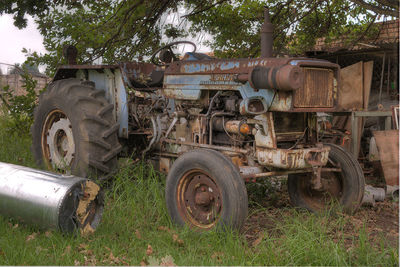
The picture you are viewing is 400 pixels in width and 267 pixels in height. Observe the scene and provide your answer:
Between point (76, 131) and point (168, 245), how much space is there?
5.94 ft

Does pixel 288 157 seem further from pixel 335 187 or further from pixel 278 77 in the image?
pixel 335 187

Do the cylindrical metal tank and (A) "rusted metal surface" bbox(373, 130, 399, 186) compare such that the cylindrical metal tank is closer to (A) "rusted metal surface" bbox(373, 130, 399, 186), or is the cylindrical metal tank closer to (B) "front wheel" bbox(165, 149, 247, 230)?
(B) "front wheel" bbox(165, 149, 247, 230)

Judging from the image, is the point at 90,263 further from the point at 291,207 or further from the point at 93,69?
the point at 93,69

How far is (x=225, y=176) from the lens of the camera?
3.35m

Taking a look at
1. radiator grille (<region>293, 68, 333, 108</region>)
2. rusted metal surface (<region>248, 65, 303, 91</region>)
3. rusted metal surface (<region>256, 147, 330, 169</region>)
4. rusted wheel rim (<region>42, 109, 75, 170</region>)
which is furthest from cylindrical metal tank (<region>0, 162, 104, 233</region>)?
radiator grille (<region>293, 68, 333, 108</region>)

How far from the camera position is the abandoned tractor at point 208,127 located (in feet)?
11.6

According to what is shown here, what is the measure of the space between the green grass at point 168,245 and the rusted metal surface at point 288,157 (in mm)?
491

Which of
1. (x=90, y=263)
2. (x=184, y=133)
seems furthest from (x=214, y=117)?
(x=90, y=263)

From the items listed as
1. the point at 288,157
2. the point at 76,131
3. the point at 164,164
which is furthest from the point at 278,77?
the point at 76,131

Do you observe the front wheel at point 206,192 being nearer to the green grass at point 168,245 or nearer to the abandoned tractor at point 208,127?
the abandoned tractor at point 208,127

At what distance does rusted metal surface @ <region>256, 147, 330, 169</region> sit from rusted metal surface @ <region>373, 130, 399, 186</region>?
2.06m

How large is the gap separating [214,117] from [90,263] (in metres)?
1.76

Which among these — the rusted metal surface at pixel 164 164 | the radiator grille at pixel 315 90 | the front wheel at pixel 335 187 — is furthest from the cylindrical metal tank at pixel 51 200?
the front wheel at pixel 335 187

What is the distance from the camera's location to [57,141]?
4.97 m
